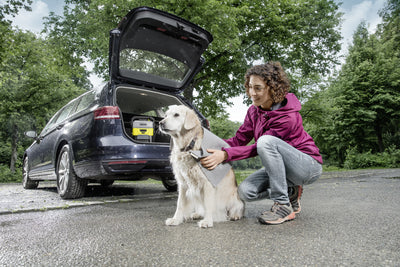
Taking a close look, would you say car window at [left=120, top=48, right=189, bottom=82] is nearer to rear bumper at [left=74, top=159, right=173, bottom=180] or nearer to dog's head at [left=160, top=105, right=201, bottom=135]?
rear bumper at [left=74, top=159, right=173, bottom=180]

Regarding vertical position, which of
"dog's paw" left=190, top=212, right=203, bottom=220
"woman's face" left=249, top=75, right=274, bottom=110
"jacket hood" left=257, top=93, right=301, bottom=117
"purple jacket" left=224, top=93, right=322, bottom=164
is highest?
"woman's face" left=249, top=75, right=274, bottom=110

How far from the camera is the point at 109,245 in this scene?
6.39 feet

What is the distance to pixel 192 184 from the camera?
2.59 metres

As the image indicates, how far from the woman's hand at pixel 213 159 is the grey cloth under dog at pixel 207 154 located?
40mm

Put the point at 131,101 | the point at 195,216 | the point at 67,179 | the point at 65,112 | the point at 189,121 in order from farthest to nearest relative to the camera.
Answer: the point at 65,112
the point at 131,101
the point at 67,179
the point at 195,216
the point at 189,121

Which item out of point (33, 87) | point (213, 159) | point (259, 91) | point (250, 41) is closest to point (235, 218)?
point (213, 159)

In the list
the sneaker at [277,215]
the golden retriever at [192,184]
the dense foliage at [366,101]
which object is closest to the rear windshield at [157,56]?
the golden retriever at [192,184]

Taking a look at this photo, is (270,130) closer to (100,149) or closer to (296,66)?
(100,149)

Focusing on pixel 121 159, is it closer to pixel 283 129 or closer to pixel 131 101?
pixel 131 101

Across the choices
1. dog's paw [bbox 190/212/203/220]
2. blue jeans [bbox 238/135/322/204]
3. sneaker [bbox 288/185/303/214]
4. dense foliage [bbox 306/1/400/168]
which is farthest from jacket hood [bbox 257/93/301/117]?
Answer: dense foliage [bbox 306/1/400/168]

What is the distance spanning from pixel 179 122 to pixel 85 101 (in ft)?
8.07

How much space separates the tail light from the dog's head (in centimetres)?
135

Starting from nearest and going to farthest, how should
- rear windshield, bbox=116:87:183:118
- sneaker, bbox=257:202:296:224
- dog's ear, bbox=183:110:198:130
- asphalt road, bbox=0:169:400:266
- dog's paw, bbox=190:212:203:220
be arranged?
asphalt road, bbox=0:169:400:266
sneaker, bbox=257:202:296:224
dog's ear, bbox=183:110:198:130
dog's paw, bbox=190:212:203:220
rear windshield, bbox=116:87:183:118

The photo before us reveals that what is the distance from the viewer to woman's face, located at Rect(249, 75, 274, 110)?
257cm
